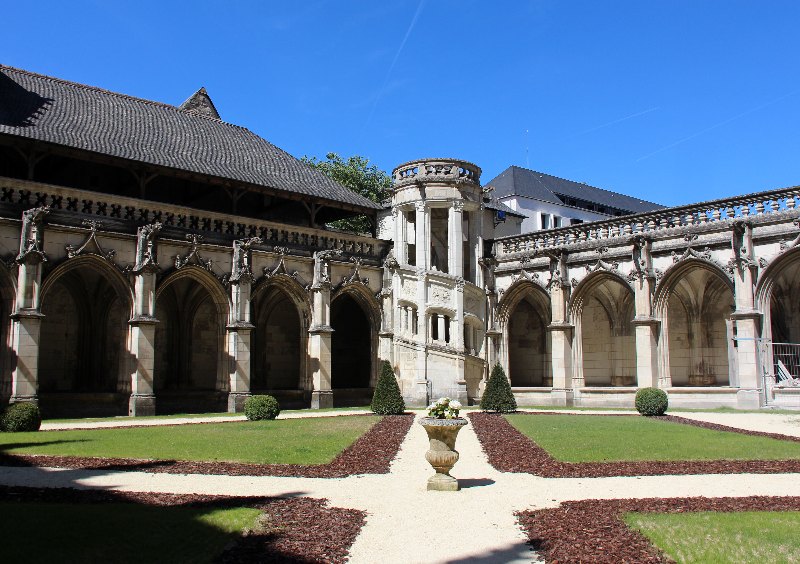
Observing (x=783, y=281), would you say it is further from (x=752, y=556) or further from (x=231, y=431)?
(x=752, y=556)

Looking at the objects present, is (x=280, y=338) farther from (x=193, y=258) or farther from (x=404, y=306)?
(x=193, y=258)

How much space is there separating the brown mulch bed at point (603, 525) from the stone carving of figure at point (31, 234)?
18210 millimetres

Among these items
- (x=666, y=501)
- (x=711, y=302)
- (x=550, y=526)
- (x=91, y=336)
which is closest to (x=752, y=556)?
(x=550, y=526)

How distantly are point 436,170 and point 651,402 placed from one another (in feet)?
46.0

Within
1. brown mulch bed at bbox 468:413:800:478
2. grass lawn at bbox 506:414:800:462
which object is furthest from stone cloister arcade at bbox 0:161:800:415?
brown mulch bed at bbox 468:413:800:478

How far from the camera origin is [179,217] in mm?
26406

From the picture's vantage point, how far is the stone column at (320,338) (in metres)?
28.7

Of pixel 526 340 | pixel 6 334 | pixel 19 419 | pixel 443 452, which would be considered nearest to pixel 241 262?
pixel 6 334

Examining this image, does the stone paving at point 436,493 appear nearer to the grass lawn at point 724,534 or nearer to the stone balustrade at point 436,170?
the grass lawn at point 724,534

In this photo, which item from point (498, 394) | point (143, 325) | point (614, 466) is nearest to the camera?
point (614, 466)

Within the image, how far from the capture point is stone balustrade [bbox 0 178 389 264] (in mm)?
22922

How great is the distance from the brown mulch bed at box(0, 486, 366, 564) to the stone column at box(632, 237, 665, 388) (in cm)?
2115

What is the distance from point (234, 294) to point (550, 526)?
2013cm

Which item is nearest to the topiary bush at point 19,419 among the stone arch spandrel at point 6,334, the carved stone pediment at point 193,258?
the stone arch spandrel at point 6,334
